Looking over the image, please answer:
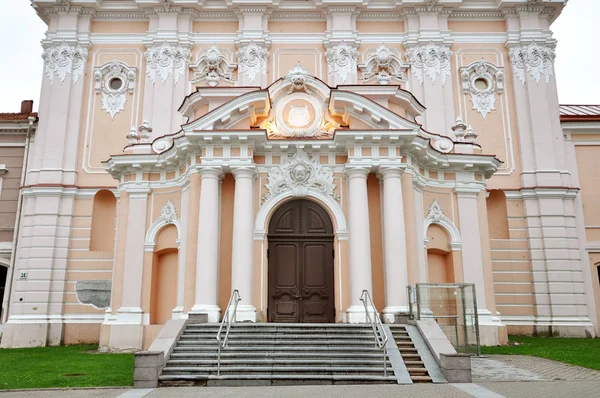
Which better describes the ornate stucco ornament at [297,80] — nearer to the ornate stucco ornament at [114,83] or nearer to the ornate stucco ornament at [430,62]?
the ornate stucco ornament at [430,62]

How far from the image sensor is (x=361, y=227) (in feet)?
57.2

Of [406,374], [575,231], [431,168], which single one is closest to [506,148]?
[575,231]

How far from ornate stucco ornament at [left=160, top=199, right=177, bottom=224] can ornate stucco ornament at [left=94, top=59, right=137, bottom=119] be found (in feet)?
30.1

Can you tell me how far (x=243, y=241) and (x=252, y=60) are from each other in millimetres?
12847

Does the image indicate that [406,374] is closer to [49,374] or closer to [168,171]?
[49,374]

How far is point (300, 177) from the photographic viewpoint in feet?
59.8

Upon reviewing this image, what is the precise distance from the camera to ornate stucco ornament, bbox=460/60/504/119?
89.4 feet

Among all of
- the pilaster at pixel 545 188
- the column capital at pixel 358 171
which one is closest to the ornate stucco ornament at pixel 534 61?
the pilaster at pixel 545 188

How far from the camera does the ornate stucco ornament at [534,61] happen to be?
27266 mm

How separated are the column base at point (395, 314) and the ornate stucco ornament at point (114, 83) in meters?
17.0

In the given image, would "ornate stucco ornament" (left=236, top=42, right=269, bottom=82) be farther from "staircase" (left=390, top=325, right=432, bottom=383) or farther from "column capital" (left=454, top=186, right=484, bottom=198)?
"staircase" (left=390, top=325, right=432, bottom=383)

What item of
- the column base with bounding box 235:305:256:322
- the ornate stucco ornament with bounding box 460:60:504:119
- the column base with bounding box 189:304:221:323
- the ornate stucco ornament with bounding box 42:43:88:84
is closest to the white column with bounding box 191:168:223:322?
the column base with bounding box 189:304:221:323

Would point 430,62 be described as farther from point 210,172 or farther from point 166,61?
A: point 210,172

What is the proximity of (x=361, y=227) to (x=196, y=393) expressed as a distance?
26.0 ft
